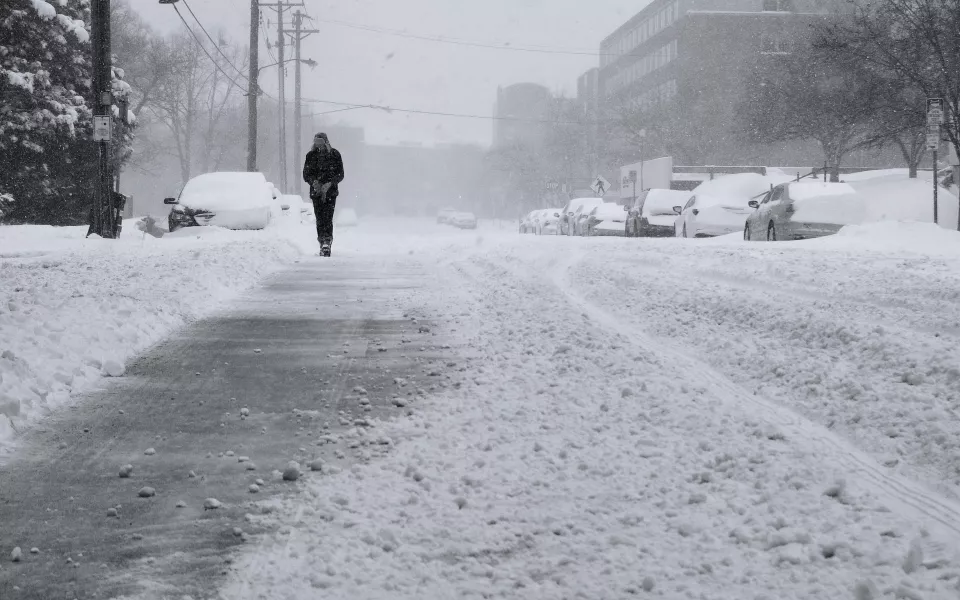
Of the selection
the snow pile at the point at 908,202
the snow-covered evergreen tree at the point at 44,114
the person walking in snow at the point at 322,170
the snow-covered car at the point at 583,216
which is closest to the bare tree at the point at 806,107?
the snow-covered car at the point at 583,216

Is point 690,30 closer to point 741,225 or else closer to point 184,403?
point 741,225

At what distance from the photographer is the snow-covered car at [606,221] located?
108 ft

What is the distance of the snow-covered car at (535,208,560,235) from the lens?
42369mm

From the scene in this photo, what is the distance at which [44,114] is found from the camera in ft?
100

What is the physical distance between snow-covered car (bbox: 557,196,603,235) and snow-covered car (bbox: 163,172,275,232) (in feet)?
54.2

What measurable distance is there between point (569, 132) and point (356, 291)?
231 feet

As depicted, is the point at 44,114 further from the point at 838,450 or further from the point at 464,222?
the point at 464,222

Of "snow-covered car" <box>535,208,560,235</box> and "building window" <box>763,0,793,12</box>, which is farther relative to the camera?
"building window" <box>763,0,793,12</box>

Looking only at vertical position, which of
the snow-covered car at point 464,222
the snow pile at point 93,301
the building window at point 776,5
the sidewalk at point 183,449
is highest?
the building window at point 776,5

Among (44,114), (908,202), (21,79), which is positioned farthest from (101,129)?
(908,202)

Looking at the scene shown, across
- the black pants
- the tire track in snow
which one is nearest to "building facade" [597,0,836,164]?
the black pants

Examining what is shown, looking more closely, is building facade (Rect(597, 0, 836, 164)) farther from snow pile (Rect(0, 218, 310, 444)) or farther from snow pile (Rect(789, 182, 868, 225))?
snow pile (Rect(0, 218, 310, 444))

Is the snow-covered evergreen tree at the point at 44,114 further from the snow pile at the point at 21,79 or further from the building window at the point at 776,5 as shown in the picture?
the building window at the point at 776,5

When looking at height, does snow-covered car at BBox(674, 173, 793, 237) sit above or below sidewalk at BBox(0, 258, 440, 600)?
above
